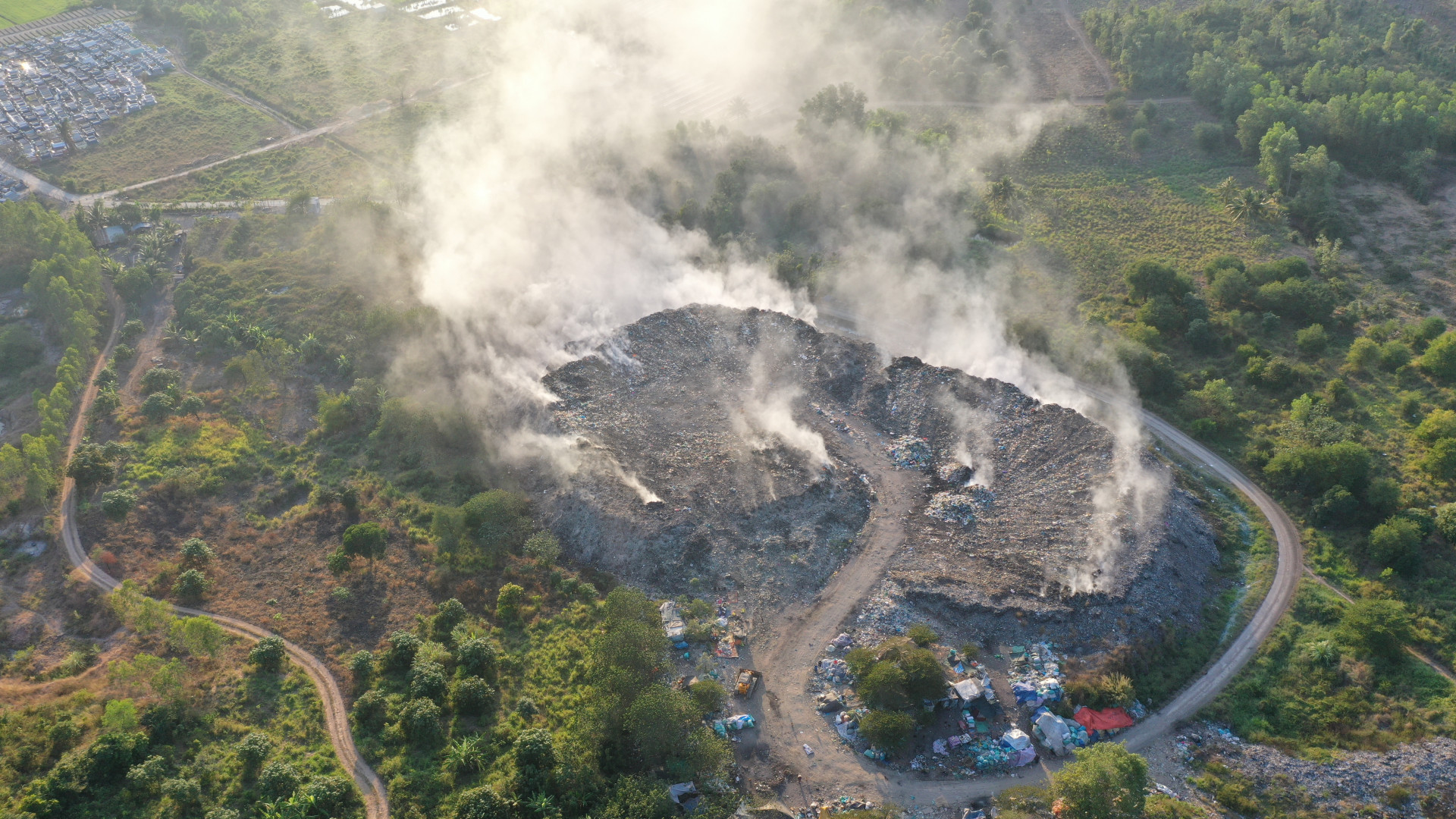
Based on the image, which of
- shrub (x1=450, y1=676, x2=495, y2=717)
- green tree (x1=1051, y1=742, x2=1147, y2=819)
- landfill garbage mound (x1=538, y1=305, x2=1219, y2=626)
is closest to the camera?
green tree (x1=1051, y1=742, x2=1147, y2=819)

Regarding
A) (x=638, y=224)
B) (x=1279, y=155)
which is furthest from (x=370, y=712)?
(x=1279, y=155)

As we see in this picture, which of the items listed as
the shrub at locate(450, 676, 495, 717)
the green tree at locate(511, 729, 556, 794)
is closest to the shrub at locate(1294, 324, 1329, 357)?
the green tree at locate(511, 729, 556, 794)

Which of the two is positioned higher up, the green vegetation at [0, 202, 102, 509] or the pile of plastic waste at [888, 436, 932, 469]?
the pile of plastic waste at [888, 436, 932, 469]

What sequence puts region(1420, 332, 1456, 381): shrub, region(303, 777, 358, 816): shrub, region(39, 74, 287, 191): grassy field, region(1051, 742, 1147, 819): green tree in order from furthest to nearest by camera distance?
region(39, 74, 287, 191): grassy field
region(1420, 332, 1456, 381): shrub
region(303, 777, 358, 816): shrub
region(1051, 742, 1147, 819): green tree

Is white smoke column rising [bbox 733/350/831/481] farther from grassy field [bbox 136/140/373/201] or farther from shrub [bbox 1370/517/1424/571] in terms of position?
grassy field [bbox 136/140/373/201]

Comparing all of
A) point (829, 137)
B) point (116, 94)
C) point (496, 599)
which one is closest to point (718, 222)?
point (829, 137)
